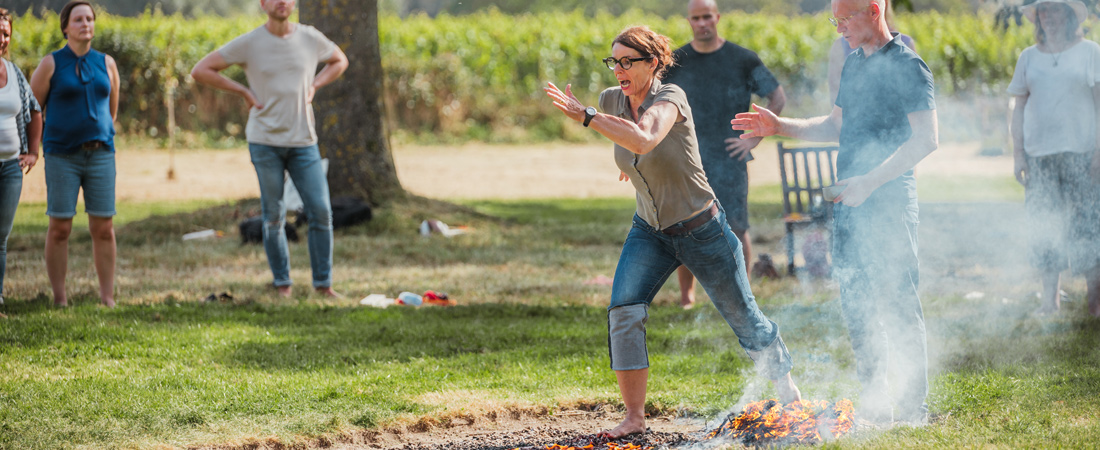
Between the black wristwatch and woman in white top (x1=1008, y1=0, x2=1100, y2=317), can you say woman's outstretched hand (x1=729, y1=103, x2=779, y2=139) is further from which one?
woman in white top (x1=1008, y1=0, x2=1100, y2=317)

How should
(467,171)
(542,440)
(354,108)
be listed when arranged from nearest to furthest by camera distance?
(542,440) → (354,108) → (467,171)

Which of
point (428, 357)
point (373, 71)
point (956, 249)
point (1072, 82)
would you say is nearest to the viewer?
point (428, 357)

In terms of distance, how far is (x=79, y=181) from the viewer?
20.5ft

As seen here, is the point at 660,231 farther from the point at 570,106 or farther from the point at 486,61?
the point at 486,61

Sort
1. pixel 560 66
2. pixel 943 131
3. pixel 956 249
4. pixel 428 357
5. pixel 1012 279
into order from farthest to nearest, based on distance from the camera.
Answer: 1. pixel 560 66
2. pixel 943 131
3. pixel 956 249
4. pixel 1012 279
5. pixel 428 357

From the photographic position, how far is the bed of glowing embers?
13.0 feet

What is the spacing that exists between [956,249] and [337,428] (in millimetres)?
6885

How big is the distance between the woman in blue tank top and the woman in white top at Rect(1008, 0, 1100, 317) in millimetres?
5613

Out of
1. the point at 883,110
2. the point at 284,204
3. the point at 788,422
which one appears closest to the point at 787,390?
the point at 788,422

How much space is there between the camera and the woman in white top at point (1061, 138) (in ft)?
19.9

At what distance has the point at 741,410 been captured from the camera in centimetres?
449

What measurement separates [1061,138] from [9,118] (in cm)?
626

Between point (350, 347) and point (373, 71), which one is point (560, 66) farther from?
point (350, 347)

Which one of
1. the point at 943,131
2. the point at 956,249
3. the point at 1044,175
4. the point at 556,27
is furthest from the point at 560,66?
the point at 1044,175
